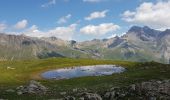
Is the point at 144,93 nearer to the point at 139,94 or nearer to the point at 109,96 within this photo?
the point at 139,94

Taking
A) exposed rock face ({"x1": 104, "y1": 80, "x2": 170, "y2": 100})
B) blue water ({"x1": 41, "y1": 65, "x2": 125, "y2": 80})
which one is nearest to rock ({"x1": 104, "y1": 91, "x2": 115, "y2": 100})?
exposed rock face ({"x1": 104, "y1": 80, "x2": 170, "y2": 100})

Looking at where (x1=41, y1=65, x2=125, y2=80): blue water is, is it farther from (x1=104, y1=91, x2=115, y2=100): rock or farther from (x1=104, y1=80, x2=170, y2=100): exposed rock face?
(x1=104, y1=80, x2=170, y2=100): exposed rock face

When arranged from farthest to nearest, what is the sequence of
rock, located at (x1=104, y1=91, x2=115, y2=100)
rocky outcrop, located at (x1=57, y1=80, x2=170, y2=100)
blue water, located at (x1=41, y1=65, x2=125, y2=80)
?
1. blue water, located at (x1=41, y1=65, x2=125, y2=80)
2. rock, located at (x1=104, y1=91, x2=115, y2=100)
3. rocky outcrop, located at (x1=57, y1=80, x2=170, y2=100)

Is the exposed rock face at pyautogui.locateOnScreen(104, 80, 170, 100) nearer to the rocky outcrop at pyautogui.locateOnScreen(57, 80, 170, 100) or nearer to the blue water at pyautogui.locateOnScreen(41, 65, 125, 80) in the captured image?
the rocky outcrop at pyautogui.locateOnScreen(57, 80, 170, 100)

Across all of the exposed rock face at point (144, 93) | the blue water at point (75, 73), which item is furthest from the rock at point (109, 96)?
the blue water at point (75, 73)

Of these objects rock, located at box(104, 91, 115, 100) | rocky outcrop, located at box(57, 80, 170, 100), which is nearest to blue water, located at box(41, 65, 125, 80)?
rock, located at box(104, 91, 115, 100)

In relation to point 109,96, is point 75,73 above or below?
below

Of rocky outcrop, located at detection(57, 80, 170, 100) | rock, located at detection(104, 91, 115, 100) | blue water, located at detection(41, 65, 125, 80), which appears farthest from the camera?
blue water, located at detection(41, 65, 125, 80)

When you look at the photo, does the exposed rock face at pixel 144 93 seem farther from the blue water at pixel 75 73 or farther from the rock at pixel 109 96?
the blue water at pixel 75 73

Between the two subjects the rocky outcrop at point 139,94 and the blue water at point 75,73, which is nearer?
the rocky outcrop at point 139,94

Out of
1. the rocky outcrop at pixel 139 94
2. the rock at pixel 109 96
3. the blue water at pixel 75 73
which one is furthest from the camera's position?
the blue water at pixel 75 73

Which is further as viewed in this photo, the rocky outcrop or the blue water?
the blue water

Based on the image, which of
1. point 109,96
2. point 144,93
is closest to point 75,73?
point 109,96

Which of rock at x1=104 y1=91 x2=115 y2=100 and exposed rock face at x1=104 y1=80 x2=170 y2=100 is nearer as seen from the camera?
exposed rock face at x1=104 y1=80 x2=170 y2=100
